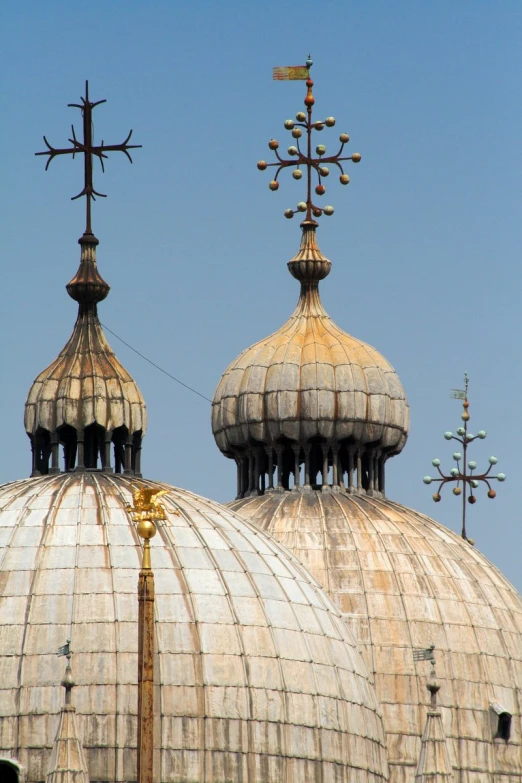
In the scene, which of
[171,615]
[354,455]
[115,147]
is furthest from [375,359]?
[171,615]

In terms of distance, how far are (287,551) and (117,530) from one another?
25.5 feet

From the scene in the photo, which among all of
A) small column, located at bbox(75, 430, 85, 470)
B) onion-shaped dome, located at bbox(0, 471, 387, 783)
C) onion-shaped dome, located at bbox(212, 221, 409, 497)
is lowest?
onion-shaped dome, located at bbox(0, 471, 387, 783)

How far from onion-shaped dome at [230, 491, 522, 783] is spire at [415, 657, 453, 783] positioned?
53.5 feet

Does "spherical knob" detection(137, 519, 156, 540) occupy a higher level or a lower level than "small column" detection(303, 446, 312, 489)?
lower

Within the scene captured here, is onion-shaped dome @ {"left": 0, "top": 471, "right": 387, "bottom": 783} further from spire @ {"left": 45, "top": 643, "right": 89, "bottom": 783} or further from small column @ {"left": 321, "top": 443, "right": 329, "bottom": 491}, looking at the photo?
small column @ {"left": 321, "top": 443, "right": 329, "bottom": 491}

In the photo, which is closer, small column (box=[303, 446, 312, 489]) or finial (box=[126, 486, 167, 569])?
finial (box=[126, 486, 167, 569])

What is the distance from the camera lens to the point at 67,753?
120750 millimetres

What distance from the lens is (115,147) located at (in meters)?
137

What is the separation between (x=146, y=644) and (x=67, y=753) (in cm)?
448

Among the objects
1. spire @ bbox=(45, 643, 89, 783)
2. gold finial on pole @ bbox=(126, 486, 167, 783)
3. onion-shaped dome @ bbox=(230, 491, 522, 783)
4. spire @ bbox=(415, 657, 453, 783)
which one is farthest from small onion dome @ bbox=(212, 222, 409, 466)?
gold finial on pole @ bbox=(126, 486, 167, 783)

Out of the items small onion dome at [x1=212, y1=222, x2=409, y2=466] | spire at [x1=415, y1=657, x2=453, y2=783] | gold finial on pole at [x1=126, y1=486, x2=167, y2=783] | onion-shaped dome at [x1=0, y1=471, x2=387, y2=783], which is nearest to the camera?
gold finial on pole at [x1=126, y1=486, x2=167, y2=783]

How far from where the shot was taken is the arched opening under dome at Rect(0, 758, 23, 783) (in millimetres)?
123250

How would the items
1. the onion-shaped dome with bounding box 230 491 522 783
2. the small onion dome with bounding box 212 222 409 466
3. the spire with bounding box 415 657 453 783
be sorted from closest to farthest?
the spire with bounding box 415 657 453 783 < the onion-shaped dome with bounding box 230 491 522 783 < the small onion dome with bounding box 212 222 409 466

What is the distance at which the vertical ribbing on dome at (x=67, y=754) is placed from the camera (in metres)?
120
